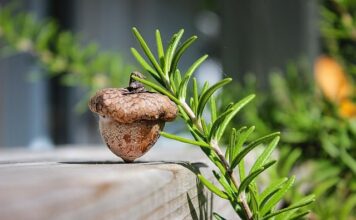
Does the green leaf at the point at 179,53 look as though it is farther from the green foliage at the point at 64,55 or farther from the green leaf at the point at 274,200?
the green foliage at the point at 64,55

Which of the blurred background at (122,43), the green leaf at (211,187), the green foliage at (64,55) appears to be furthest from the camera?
the blurred background at (122,43)

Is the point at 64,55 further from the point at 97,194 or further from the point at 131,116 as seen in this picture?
the point at 97,194

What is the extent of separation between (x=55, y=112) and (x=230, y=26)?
110 centimetres

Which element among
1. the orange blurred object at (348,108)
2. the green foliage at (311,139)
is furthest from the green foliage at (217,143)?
the orange blurred object at (348,108)

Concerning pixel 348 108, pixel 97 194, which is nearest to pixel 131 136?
pixel 97 194

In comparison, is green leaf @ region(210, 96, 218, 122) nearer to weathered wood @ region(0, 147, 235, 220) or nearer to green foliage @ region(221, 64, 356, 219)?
weathered wood @ region(0, 147, 235, 220)

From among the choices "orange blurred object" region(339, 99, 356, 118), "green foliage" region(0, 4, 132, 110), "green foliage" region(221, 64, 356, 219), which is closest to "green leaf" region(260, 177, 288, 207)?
"green foliage" region(221, 64, 356, 219)

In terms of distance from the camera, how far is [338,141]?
0.81 m

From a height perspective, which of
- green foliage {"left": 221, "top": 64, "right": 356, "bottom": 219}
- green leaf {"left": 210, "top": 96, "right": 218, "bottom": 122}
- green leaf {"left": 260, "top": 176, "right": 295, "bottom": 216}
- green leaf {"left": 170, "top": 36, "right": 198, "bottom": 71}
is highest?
green leaf {"left": 170, "top": 36, "right": 198, "bottom": 71}

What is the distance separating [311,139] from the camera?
0.86 meters

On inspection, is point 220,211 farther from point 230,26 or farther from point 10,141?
point 10,141

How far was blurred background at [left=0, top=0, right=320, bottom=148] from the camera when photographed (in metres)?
1.43

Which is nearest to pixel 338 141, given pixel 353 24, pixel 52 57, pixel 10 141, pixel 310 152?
pixel 310 152

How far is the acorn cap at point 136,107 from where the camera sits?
0.37m
